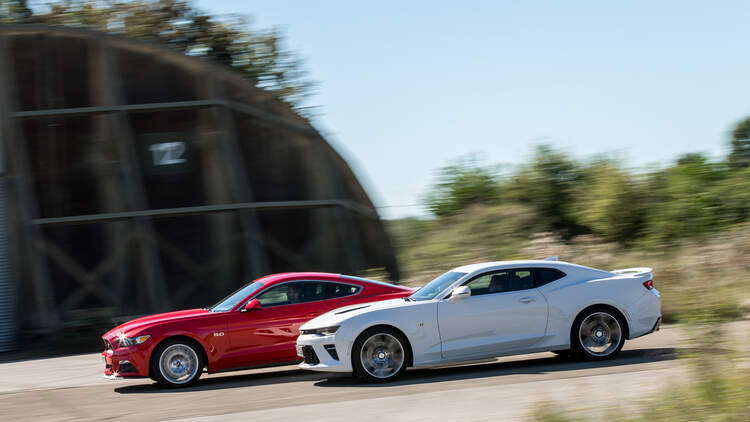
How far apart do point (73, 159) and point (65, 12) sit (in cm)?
1665

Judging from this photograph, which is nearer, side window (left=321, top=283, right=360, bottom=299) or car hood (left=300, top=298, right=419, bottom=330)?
car hood (left=300, top=298, right=419, bottom=330)

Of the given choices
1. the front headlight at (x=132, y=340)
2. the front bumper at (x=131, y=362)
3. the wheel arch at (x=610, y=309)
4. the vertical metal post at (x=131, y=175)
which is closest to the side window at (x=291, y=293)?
the front headlight at (x=132, y=340)

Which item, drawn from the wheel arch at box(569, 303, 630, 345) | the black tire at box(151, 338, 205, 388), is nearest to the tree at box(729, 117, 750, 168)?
the wheel arch at box(569, 303, 630, 345)

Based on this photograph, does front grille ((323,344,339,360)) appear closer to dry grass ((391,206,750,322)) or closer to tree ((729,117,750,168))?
dry grass ((391,206,750,322))

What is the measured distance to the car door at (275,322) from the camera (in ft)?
35.2

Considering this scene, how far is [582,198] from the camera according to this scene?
34062mm

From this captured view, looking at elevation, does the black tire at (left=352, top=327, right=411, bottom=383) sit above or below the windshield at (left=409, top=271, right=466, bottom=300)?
below

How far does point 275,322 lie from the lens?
10875 millimetres

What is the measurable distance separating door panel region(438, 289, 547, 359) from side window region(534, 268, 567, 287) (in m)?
0.23

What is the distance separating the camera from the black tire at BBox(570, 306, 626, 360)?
10.2 metres

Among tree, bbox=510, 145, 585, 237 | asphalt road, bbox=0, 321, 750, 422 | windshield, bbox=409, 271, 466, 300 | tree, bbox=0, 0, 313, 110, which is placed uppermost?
tree, bbox=0, 0, 313, 110

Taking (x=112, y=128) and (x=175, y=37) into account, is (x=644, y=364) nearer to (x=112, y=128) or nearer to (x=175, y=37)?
(x=112, y=128)

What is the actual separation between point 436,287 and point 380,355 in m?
1.23

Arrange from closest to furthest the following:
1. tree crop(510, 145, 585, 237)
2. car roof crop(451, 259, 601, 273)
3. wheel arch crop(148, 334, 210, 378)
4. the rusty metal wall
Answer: car roof crop(451, 259, 601, 273) → wheel arch crop(148, 334, 210, 378) → the rusty metal wall → tree crop(510, 145, 585, 237)
